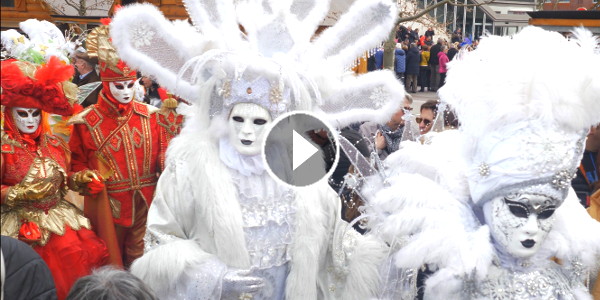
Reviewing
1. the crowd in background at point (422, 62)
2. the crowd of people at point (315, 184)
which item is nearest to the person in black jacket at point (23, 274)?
the crowd of people at point (315, 184)

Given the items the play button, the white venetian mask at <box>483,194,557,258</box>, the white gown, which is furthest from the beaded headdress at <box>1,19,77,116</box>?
the white venetian mask at <box>483,194,557,258</box>

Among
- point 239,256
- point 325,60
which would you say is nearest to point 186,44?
point 325,60

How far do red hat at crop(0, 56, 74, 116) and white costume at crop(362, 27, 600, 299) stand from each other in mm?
1809

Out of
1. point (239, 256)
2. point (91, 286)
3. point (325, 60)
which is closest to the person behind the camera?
point (91, 286)

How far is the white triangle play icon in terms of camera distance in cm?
314

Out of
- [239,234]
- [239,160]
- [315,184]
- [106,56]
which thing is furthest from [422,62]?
[239,234]

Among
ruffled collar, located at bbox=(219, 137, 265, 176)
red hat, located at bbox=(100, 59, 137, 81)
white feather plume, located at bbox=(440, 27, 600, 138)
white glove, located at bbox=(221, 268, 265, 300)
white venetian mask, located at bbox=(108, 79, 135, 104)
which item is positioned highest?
white feather plume, located at bbox=(440, 27, 600, 138)

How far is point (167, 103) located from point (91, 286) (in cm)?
243

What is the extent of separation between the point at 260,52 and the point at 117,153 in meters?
1.79

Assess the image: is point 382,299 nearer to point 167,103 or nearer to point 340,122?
point 340,122

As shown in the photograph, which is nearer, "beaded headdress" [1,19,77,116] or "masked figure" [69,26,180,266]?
"beaded headdress" [1,19,77,116]

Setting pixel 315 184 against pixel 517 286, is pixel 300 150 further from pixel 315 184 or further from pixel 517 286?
pixel 517 286

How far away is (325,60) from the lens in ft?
10.4

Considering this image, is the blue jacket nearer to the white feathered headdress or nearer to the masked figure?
the masked figure
